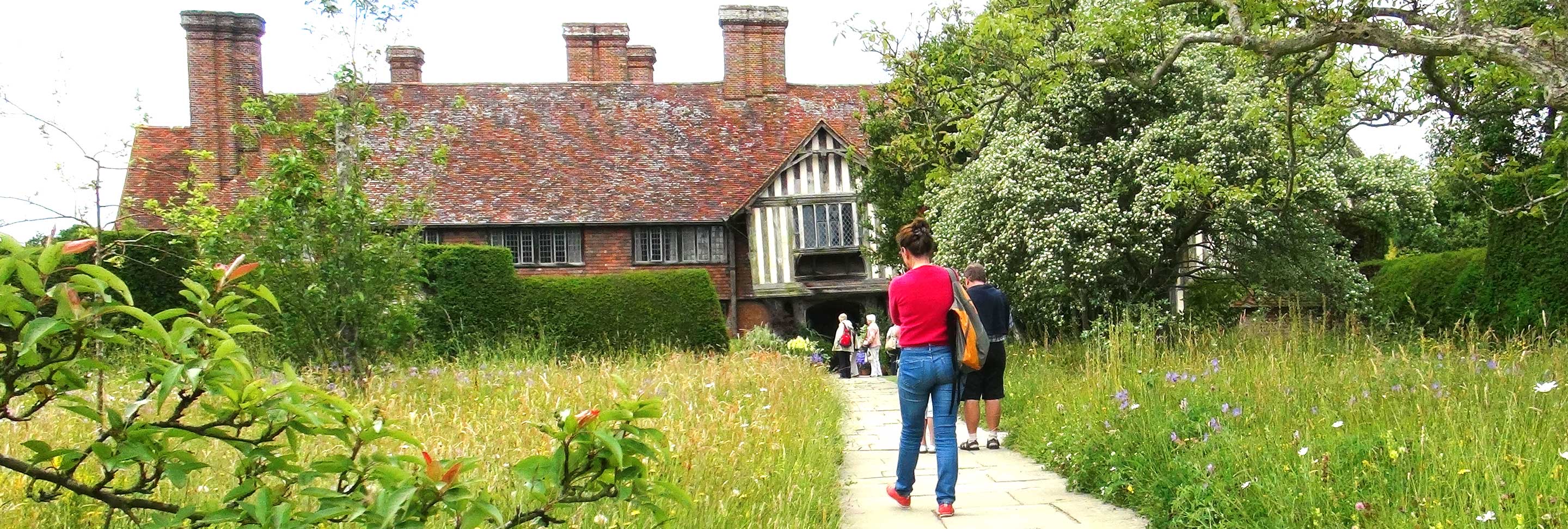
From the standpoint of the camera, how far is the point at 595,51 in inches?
1266

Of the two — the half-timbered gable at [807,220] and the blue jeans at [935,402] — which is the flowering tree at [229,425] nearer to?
the blue jeans at [935,402]

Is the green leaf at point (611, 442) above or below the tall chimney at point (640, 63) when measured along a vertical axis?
below

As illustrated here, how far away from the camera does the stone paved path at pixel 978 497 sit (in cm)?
567

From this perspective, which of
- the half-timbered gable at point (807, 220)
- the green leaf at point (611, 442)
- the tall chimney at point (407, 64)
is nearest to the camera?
the green leaf at point (611, 442)

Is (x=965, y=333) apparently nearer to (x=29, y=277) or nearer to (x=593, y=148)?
(x=29, y=277)

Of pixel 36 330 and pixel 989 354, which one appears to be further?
pixel 989 354

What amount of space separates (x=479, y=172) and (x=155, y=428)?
26.1 m

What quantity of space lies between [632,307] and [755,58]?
34.7 ft

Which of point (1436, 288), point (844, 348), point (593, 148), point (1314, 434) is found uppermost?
point (593, 148)

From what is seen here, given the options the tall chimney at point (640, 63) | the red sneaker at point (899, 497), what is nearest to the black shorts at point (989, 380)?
the red sneaker at point (899, 497)

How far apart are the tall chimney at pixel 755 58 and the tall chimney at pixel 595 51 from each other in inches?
150

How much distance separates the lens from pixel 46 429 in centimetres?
563

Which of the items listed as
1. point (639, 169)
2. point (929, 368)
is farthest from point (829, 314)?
point (929, 368)

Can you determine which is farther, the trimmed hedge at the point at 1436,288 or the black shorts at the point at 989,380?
the trimmed hedge at the point at 1436,288
